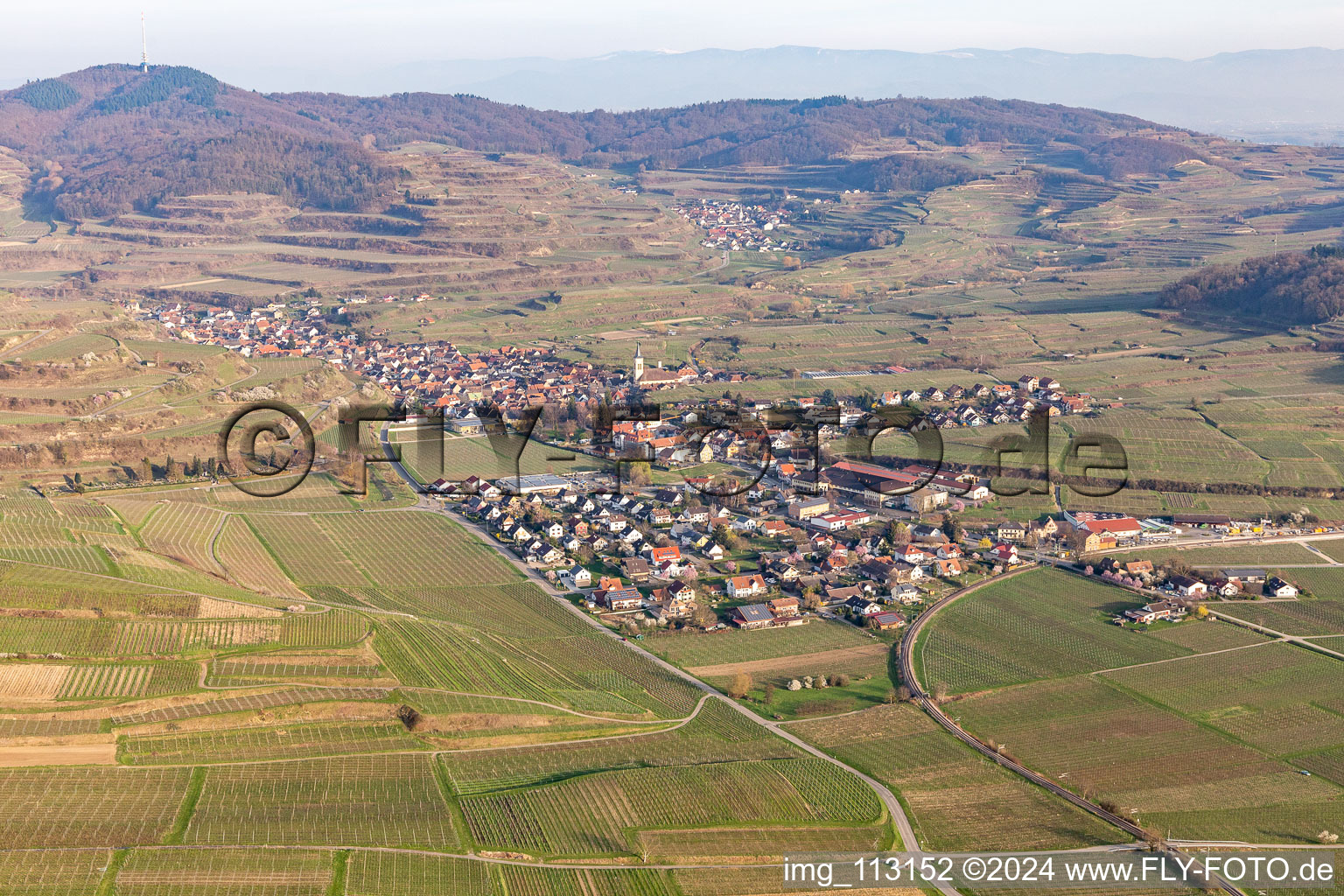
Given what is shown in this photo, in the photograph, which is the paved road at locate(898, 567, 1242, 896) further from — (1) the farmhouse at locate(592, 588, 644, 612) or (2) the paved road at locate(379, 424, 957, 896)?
(1) the farmhouse at locate(592, 588, 644, 612)

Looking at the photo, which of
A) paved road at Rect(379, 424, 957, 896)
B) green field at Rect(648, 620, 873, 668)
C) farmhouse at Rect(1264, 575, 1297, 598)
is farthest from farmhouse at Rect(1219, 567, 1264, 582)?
paved road at Rect(379, 424, 957, 896)

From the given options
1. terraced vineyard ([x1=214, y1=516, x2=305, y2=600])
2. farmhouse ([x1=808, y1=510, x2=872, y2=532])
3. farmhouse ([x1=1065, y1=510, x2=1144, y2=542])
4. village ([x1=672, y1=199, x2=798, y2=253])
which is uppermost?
village ([x1=672, y1=199, x2=798, y2=253])

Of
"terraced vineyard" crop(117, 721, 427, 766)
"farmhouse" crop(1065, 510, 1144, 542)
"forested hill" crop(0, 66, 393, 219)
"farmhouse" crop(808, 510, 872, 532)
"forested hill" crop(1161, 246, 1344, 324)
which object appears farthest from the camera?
"forested hill" crop(0, 66, 393, 219)

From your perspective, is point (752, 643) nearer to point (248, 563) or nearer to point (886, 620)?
Result: point (886, 620)

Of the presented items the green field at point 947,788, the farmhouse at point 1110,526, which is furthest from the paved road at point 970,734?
the farmhouse at point 1110,526

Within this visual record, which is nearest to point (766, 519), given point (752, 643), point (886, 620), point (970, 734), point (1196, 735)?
point (886, 620)

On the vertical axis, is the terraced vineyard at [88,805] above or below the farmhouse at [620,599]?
above

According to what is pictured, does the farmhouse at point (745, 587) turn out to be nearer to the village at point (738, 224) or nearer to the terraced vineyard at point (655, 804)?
the terraced vineyard at point (655, 804)
